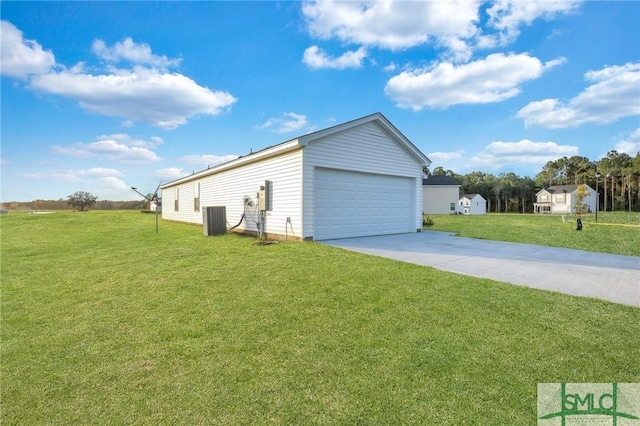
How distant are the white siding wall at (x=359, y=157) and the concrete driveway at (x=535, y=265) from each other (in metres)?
1.96

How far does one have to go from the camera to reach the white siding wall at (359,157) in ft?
27.9

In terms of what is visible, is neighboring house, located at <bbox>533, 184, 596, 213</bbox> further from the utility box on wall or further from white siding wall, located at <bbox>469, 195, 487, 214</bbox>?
the utility box on wall

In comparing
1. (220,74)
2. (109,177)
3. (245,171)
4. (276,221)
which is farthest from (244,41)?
(109,177)

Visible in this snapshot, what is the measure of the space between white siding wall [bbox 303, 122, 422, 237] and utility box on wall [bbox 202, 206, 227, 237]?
4.82m

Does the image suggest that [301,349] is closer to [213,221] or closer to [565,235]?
[213,221]

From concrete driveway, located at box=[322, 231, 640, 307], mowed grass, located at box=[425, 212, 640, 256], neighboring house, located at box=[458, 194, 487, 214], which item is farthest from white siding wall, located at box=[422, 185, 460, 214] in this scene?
concrete driveway, located at box=[322, 231, 640, 307]

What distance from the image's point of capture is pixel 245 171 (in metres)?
11.6

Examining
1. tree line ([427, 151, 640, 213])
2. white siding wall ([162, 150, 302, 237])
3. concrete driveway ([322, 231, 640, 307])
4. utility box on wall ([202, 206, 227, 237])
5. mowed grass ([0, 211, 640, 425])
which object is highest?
tree line ([427, 151, 640, 213])

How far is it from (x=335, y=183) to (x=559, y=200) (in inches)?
2093

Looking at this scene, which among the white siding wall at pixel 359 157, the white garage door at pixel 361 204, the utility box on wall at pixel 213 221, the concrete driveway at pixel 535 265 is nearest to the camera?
the concrete driveway at pixel 535 265

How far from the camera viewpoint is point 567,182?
59750 millimetres

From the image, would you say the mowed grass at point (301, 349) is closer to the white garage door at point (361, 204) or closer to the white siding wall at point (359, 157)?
the white siding wall at point (359, 157)

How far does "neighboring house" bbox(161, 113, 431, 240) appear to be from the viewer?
860 cm

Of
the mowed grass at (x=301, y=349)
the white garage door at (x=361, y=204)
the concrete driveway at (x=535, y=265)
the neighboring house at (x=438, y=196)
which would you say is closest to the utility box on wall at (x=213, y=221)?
the white garage door at (x=361, y=204)
